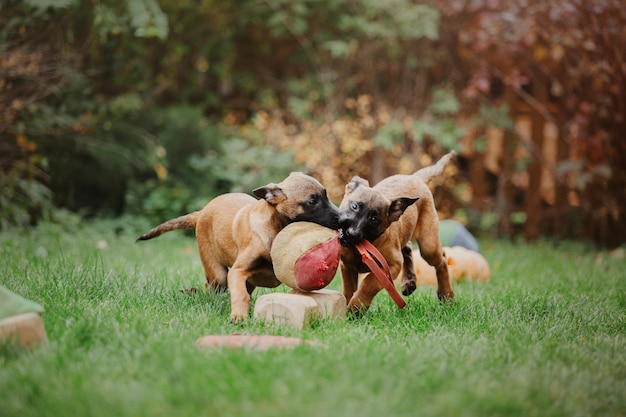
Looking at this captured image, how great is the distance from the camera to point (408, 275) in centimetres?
480

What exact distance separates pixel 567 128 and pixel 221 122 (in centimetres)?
489

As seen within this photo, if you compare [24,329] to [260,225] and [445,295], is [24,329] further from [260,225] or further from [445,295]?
[445,295]

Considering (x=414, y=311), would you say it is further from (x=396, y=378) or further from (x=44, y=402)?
(x=44, y=402)

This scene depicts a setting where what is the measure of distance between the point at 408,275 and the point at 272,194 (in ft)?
4.50

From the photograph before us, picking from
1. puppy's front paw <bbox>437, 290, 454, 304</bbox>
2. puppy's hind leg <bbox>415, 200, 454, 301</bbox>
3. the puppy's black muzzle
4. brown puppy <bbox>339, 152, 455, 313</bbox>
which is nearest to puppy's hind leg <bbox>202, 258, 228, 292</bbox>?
brown puppy <bbox>339, 152, 455, 313</bbox>

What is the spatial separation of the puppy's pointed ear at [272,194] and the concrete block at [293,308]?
56 cm

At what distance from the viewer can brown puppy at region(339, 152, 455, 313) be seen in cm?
398

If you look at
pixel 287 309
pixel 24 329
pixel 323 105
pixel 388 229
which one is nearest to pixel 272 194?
pixel 287 309

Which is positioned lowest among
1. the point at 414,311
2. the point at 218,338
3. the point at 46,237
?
the point at 46,237

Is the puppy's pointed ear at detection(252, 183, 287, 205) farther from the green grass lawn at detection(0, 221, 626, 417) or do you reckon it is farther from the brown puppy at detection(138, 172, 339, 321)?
the green grass lawn at detection(0, 221, 626, 417)

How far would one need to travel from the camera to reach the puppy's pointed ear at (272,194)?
390 cm

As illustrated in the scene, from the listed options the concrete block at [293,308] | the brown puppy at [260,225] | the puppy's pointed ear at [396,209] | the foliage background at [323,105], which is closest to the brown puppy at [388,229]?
the puppy's pointed ear at [396,209]

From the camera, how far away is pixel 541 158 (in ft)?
30.5

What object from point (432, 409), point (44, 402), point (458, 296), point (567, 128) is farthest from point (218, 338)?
point (567, 128)
